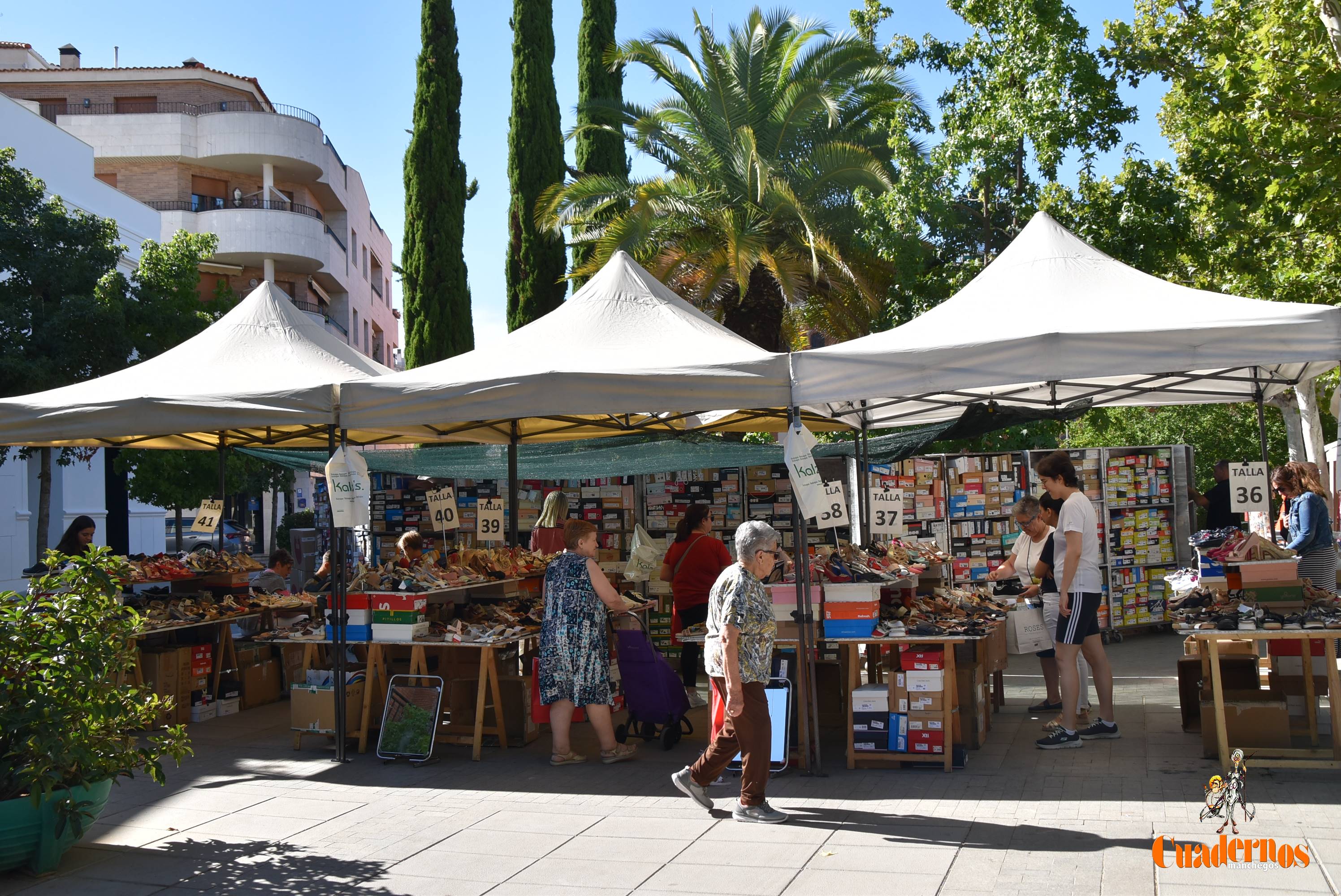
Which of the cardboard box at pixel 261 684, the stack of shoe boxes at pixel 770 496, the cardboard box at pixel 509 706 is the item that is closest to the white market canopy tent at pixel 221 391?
the cardboard box at pixel 261 684

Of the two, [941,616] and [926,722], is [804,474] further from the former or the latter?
[926,722]

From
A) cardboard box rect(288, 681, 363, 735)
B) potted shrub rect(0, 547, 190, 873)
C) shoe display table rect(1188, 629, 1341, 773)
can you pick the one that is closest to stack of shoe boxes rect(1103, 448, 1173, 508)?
shoe display table rect(1188, 629, 1341, 773)

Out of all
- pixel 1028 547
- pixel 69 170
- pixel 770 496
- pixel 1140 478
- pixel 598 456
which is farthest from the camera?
pixel 69 170

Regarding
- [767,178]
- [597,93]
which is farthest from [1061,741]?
[597,93]

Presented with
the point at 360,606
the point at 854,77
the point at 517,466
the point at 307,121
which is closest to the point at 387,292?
the point at 307,121

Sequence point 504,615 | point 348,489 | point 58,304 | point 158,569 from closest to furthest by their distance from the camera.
A: point 348,489 < point 504,615 < point 158,569 < point 58,304

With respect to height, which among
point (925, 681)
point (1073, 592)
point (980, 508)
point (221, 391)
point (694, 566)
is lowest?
point (925, 681)

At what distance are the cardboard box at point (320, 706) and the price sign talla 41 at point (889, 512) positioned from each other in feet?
14.3

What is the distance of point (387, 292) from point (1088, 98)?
51019mm

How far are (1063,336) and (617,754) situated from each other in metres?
3.97

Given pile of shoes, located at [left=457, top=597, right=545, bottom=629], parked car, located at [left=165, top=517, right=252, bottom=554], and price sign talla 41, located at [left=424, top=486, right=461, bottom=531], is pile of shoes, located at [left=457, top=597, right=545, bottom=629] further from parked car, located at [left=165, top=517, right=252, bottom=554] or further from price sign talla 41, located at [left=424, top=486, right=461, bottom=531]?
parked car, located at [left=165, top=517, right=252, bottom=554]

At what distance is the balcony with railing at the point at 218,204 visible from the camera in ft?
119

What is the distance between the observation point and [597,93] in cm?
2183

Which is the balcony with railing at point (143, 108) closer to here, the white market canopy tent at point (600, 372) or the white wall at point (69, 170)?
the white wall at point (69, 170)
